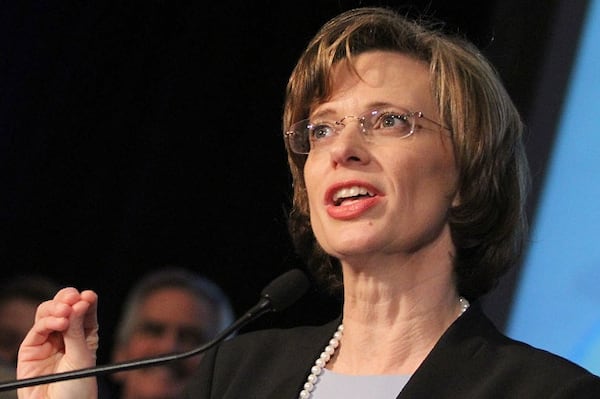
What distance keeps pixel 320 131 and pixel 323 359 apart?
413 millimetres

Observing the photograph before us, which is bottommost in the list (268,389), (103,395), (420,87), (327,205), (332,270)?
(103,395)

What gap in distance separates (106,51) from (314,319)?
1103 millimetres

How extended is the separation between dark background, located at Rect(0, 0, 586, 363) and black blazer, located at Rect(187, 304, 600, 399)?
62.6 inches

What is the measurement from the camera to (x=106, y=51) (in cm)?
390

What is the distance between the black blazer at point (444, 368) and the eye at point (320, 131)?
345 millimetres

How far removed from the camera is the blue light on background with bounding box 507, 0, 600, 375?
2.64 metres

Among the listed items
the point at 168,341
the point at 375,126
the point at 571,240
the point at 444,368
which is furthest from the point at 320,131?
the point at 168,341

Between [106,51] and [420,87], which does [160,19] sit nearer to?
[106,51]

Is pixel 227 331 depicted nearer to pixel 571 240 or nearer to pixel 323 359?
pixel 323 359

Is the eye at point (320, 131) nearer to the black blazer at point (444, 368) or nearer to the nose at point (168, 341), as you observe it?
the black blazer at point (444, 368)

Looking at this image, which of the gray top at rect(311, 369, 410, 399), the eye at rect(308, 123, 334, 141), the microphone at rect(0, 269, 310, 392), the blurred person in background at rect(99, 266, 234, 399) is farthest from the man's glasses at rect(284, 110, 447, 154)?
the blurred person in background at rect(99, 266, 234, 399)

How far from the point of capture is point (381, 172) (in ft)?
6.64

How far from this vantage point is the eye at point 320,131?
2160 millimetres

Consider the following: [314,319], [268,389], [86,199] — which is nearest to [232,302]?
[314,319]
